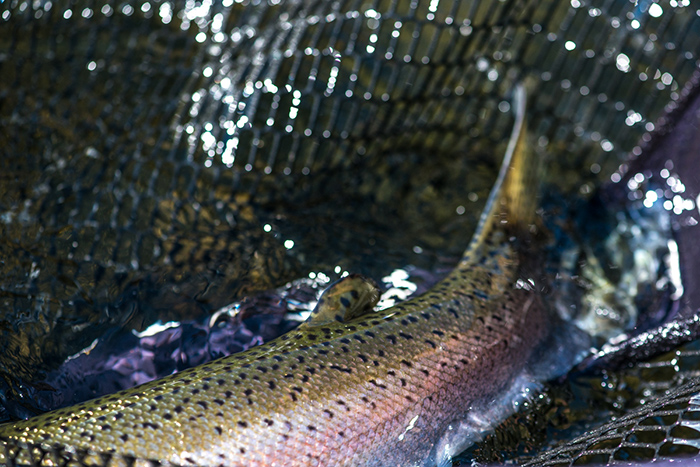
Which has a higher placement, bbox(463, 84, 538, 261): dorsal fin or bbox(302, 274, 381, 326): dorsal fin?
bbox(463, 84, 538, 261): dorsal fin

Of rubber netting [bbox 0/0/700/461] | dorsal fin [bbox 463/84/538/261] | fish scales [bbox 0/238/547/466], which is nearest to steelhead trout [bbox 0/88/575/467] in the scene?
fish scales [bbox 0/238/547/466]

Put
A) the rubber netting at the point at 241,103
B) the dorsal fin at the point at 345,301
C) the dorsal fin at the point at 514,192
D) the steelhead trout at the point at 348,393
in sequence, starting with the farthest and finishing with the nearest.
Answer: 1. the dorsal fin at the point at 514,192
2. the rubber netting at the point at 241,103
3. the dorsal fin at the point at 345,301
4. the steelhead trout at the point at 348,393

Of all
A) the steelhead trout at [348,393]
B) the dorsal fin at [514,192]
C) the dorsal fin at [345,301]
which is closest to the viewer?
the steelhead trout at [348,393]

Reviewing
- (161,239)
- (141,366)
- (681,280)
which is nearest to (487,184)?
(681,280)

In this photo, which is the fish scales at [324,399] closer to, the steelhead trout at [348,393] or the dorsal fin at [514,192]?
the steelhead trout at [348,393]

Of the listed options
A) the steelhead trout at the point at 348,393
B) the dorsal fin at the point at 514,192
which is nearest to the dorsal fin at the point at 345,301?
the steelhead trout at the point at 348,393

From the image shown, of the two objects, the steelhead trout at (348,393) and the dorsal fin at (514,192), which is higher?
the dorsal fin at (514,192)

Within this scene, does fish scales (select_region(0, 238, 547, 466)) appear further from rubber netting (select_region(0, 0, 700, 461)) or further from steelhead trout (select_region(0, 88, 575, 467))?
rubber netting (select_region(0, 0, 700, 461))

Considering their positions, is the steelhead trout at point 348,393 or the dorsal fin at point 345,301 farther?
the dorsal fin at point 345,301
